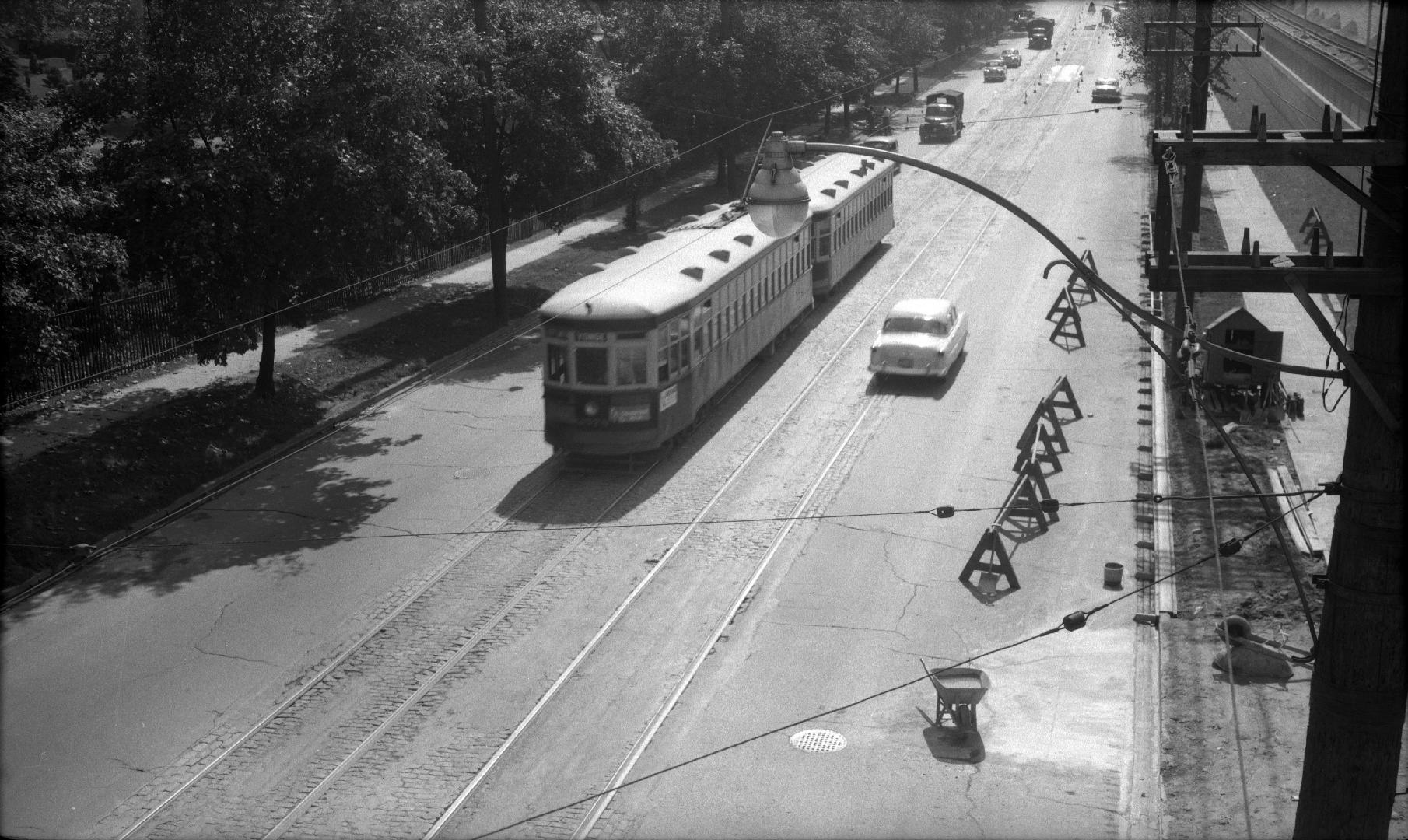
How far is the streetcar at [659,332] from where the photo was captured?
71.9 ft

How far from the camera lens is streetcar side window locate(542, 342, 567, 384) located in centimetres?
2208

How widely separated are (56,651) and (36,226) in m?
5.74

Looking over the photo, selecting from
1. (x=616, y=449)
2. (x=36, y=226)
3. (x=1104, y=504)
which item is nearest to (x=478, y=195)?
(x=616, y=449)

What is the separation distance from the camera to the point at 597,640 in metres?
16.8

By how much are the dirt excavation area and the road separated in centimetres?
52

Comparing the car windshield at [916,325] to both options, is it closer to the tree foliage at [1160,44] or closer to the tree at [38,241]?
the tree at [38,241]

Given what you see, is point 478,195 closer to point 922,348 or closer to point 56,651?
point 922,348

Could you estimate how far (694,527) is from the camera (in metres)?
20.5

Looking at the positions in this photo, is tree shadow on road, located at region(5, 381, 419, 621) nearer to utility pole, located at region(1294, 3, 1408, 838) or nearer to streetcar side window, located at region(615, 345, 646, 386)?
streetcar side window, located at region(615, 345, 646, 386)

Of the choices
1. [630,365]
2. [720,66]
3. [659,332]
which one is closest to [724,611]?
[630,365]

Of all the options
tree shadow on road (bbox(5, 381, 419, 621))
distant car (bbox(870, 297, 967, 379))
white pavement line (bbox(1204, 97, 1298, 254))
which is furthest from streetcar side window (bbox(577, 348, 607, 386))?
white pavement line (bbox(1204, 97, 1298, 254))

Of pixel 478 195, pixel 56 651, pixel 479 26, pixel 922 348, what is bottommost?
pixel 56 651

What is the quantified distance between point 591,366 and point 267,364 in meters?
6.86

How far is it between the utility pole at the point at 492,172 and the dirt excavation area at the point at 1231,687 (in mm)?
15846
